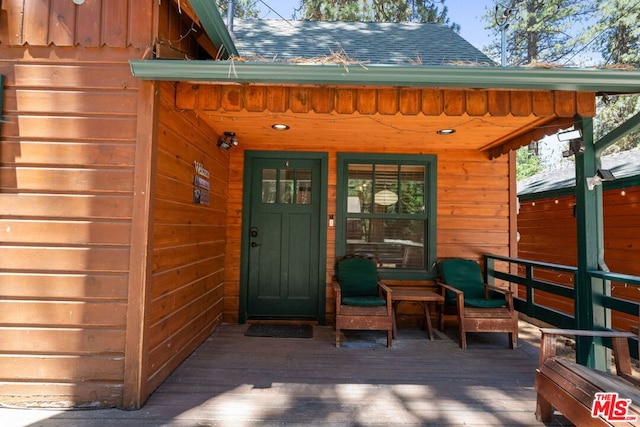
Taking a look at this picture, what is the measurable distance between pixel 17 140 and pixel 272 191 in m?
2.44

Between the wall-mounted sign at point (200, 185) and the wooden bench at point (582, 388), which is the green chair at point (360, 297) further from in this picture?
the wall-mounted sign at point (200, 185)

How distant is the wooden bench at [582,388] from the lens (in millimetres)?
1501

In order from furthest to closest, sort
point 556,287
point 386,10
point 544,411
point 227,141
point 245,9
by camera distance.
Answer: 1. point 245,9
2. point 386,10
3. point 227,141
4. point 556,287
5. point 544,411

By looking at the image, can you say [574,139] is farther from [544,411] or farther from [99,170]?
[99,170]

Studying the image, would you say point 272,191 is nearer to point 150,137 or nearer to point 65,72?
point 150,137

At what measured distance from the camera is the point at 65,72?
7.23 ft

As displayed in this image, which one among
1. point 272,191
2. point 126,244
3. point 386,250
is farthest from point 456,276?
point 126,244

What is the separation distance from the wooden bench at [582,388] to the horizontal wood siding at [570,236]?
205 cm

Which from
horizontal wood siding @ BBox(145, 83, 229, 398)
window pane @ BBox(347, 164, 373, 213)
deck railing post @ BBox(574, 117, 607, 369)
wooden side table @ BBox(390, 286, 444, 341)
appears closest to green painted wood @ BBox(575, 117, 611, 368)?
deck railing post @ BBox(574, 117, 607, 369)

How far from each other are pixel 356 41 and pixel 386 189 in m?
1.93

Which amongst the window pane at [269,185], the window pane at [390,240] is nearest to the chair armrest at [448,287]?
the window pane at [390,240]

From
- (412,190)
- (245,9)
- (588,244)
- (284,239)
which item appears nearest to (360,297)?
(284,239)

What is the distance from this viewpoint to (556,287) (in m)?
3.03

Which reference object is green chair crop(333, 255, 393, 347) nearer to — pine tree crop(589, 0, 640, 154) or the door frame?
the door frame
